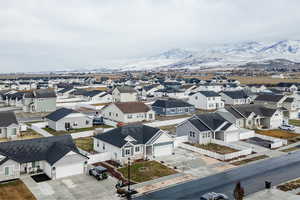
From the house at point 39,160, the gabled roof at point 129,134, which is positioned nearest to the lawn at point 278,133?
the gabled roof at point 129,134

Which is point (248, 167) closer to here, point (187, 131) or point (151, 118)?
point (187, 131)

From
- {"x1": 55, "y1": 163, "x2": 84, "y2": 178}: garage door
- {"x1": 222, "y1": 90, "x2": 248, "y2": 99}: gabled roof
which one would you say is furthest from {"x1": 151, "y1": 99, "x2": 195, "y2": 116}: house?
{"x1": 55, "y1": 163, "x2": 84, "y2": 178}: garage door

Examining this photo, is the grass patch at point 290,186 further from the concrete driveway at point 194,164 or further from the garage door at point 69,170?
the garage door at point 69,170

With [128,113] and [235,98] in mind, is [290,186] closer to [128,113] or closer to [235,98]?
[128,113]

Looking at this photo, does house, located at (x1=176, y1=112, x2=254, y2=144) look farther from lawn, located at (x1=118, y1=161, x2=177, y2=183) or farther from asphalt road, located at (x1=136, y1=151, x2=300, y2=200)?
lawn, located at (x1=118, y1=161, x2=177, y2=183)

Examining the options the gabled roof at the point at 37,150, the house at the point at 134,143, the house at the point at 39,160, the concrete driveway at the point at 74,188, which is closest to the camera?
the concrete driveway at the point at 74,188
